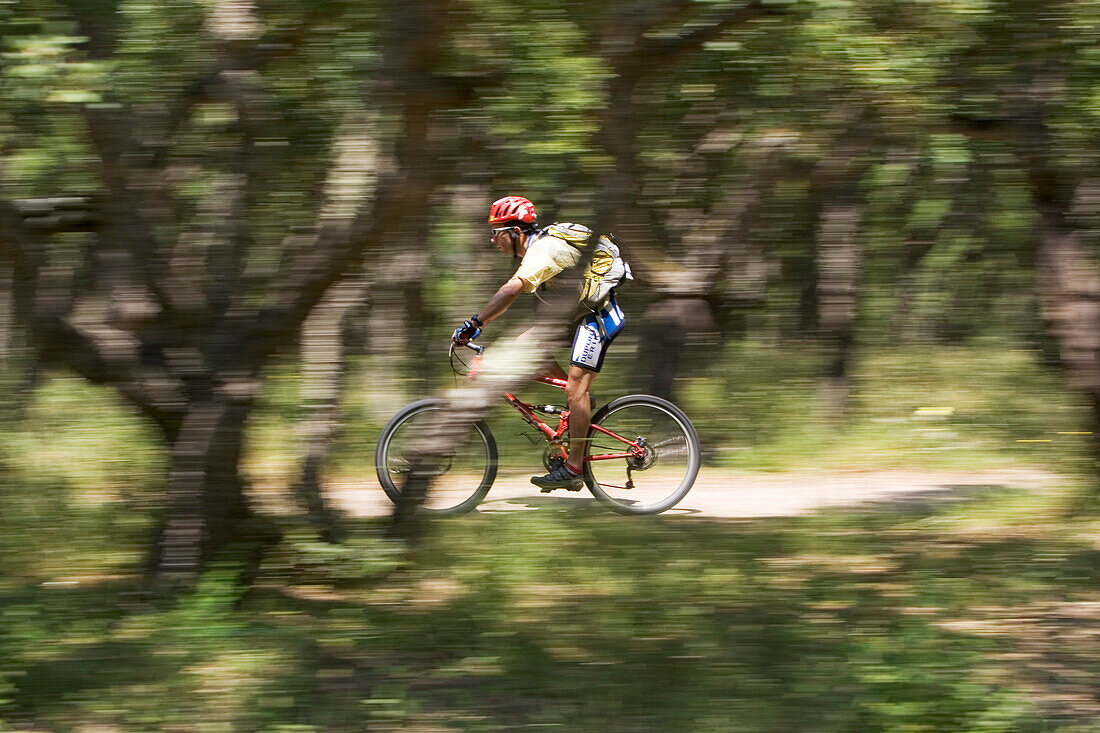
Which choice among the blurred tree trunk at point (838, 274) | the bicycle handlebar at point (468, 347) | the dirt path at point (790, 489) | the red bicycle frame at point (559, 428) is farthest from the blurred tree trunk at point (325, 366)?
the blurred tree trunk at point (838, 274)

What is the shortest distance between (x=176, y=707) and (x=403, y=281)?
202cm

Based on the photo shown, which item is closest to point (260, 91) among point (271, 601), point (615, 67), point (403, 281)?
point (403, 281)

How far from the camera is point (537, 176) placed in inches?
170

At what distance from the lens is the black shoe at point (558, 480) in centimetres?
609

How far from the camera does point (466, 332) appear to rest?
5.07 metres

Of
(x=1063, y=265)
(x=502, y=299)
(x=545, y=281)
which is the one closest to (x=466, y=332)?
(x=502, y=299)

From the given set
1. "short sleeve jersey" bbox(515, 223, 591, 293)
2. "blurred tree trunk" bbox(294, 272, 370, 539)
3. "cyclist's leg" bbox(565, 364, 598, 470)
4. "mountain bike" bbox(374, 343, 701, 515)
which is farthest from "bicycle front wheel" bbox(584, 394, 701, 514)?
"blurred tree trunk" bbox(294, 272, 370, 539)

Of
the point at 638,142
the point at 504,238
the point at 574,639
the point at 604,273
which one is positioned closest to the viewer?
the point at 574,639

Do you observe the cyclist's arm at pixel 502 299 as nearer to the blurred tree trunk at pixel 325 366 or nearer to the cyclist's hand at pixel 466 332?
the cyclist's hand at pixel 466 332

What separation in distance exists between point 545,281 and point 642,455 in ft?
6.92

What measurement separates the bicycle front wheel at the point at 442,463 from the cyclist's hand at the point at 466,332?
1.20 ft

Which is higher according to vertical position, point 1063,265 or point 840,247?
point 840,247

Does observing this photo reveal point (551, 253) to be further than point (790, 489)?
No

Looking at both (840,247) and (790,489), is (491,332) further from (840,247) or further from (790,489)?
(790,489)
